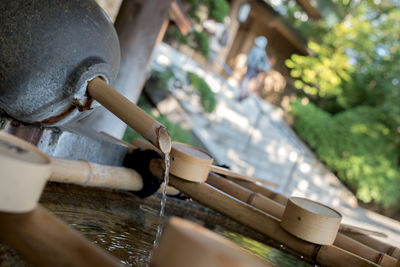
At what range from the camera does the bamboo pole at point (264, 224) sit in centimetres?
173

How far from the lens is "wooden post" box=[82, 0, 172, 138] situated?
4176 millimetres

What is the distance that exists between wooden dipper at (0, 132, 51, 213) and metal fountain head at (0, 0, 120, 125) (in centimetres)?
108

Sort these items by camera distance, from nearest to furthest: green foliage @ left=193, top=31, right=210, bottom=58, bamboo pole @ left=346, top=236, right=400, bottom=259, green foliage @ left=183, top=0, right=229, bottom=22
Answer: bamboo pole @ left=346, top=236, right=400, bottom=259 < green foliage @ left=193, top=31, right=210, bottom=58 < green foliage @ left=183, top=0, right=229, bottom=22

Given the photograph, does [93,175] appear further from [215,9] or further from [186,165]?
[215,9]

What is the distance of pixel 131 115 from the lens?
179cm

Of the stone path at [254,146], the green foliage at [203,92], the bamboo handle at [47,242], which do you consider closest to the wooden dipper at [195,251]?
the bamboo handle at [47,242]

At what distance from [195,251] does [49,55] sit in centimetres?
151

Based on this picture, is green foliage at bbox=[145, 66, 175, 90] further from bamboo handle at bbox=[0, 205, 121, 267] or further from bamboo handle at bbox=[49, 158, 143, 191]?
bamboo handle at bbox=[0, 205, 121, 267]

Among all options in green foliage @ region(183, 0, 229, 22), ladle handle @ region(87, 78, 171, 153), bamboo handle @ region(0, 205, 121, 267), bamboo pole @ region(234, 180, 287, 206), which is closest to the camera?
bamboo handle @ region(0, 205, 121, 267)

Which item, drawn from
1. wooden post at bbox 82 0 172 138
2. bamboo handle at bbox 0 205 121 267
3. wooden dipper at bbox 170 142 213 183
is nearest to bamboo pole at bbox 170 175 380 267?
wooden dipper at bbox 170 142 213 183

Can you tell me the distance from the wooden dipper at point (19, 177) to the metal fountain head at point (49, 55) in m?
1.08

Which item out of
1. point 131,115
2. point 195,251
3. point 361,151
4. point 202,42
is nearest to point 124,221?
point 131,115

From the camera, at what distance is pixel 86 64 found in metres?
1.93

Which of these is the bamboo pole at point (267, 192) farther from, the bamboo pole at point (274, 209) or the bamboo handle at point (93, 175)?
the bamboo handle at point (93, 175)
